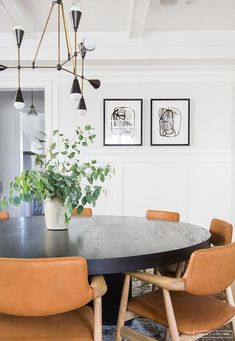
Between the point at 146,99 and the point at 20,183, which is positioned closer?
the point at 20,183

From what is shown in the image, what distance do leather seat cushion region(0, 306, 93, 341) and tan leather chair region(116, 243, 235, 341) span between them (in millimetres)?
279

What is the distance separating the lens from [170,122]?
14.0ft

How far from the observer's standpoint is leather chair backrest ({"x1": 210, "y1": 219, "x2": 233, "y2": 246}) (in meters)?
2.24

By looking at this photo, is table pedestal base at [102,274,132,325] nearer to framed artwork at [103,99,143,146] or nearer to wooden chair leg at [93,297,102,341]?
wooden chair leg at [93,297,102,341]

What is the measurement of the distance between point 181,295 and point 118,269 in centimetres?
57

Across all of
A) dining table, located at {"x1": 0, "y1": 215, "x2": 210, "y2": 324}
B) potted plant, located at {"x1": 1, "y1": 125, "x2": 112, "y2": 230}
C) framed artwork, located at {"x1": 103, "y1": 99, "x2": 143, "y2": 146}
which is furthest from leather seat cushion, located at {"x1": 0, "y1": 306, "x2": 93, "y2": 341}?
framed artwork, located at {"x1": 103, "y1": 99, "x2": 143, "y2": 146}

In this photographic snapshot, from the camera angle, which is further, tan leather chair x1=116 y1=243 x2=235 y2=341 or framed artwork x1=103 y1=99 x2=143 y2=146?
framed artwork x1=103 y1=99 x2=143 y2=146

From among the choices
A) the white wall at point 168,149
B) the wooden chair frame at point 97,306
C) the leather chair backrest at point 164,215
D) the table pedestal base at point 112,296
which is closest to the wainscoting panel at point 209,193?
the white wall at point 168,149

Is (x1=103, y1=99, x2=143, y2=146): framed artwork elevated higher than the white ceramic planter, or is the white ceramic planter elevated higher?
(x1=103, y1=99, x2=143, y2=146): framed artwork

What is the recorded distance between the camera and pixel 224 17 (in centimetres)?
337

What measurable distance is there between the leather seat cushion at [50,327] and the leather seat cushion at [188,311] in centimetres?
30

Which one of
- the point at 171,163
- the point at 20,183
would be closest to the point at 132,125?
the point at 171,163

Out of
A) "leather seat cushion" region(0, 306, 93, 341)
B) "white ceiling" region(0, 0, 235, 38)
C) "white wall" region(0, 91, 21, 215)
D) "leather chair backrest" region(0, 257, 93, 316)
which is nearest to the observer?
"leather chair backrest" region(0, 257, 93, 316)

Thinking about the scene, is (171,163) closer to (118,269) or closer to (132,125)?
(132,125)
